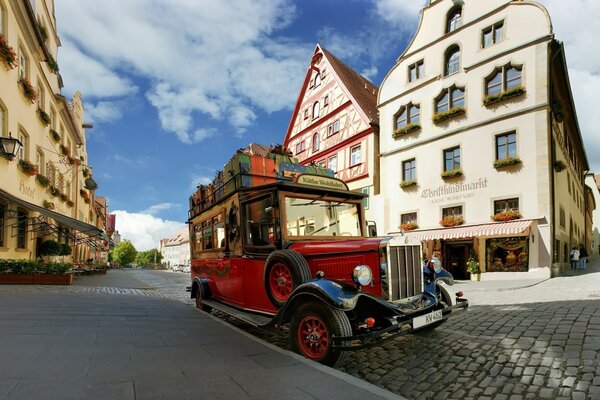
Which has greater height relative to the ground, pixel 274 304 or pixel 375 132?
pixel 375 132

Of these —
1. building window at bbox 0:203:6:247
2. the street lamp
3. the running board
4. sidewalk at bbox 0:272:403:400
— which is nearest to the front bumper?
sidewalk at bbox 0:272:403:400

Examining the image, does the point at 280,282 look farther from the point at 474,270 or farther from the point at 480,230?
the point at 474,270

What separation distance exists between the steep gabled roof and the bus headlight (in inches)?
811

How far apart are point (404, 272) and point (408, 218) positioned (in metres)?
16.6

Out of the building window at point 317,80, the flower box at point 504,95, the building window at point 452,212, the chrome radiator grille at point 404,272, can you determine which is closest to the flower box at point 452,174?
the building window at point 452,212

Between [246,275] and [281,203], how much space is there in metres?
1.50

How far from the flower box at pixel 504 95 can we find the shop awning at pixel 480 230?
5.72 m

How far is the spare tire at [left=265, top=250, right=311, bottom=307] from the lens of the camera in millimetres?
4785

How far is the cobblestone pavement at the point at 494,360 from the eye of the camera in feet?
12.1

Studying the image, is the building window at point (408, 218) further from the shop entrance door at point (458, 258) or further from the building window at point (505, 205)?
the building window at point (505, 205)

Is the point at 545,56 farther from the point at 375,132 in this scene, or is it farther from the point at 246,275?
the point at 246,275

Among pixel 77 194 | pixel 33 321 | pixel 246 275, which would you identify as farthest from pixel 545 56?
pixel 77 194

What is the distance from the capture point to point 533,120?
53.4ft

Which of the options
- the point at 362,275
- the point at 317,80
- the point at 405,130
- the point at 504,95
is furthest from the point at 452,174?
the point at 362,275
